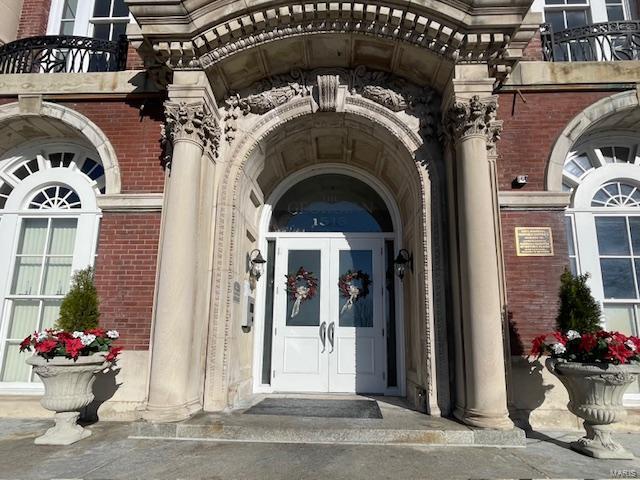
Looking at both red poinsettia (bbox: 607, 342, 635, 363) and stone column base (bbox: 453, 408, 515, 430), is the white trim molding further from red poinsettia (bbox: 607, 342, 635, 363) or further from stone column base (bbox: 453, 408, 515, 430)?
red poinsettia (bbox: 607, 342, 635, 363)

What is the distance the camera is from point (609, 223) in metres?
6.26

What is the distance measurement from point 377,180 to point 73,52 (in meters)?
5.48

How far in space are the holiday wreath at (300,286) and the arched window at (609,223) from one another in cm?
392

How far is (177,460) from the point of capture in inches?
149

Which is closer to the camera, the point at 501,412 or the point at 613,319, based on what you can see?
the point at 501,412

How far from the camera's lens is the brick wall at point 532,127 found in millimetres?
5766

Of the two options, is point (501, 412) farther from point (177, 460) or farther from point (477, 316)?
point (177, 460)

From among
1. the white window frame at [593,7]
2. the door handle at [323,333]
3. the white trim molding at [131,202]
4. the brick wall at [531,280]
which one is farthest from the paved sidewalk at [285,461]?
the white window frame at [593,7]

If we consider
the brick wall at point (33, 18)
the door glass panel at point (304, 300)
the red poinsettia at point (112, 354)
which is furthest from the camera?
the brick wall at point (33, 18)

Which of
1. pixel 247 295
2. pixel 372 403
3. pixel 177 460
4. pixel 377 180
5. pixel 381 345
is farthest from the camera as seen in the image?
pixel 377 180

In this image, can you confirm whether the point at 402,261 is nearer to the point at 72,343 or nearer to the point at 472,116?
the point at 472,116

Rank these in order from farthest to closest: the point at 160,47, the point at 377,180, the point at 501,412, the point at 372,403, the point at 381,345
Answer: the point at 377,180
the point at 381,345
the point at 372,403
the point at 160,47
the point at 501,412

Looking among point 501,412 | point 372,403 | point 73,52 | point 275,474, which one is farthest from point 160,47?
point 501,412

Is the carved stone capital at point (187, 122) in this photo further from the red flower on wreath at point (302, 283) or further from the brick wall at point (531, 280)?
the brick wall at point (531, 280)
